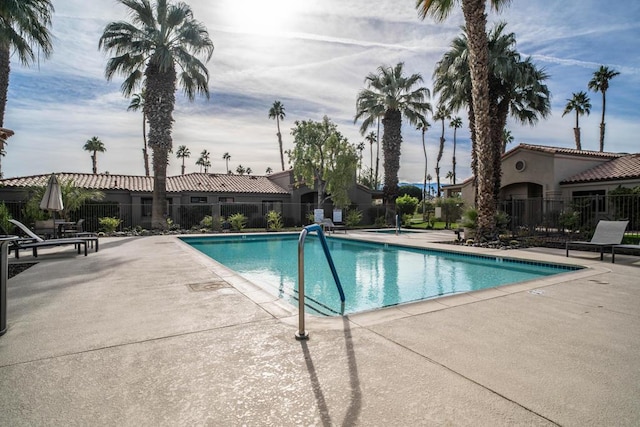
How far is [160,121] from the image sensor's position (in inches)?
781

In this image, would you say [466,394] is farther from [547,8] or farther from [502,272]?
[547,8]

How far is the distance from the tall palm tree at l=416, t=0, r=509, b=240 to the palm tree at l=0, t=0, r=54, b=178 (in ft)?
51.1

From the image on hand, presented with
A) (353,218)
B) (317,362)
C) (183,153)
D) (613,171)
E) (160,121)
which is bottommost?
(317,362)

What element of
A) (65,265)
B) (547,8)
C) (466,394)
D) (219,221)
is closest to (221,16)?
(65,265)

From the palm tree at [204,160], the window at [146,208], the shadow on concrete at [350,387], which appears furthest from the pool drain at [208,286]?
the palm tree at [204,160]

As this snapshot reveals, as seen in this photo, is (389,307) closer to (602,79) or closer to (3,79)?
(3,79)

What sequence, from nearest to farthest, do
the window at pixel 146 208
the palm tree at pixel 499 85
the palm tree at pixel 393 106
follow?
the palm tree at pixel 499 85 → the window at pixel 146 208 → the palm tree at pixel 393 106

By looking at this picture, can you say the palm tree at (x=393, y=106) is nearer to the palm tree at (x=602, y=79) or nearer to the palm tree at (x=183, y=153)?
the palm tree at (x=602, y=79)

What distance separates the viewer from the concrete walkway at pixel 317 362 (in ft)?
7.30

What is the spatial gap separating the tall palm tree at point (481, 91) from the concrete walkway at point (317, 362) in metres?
8.86

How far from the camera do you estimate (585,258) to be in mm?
9469

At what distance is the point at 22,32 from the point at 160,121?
704 cm

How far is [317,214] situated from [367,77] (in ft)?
46.8

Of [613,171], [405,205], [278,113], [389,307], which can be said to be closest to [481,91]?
[613,171]
